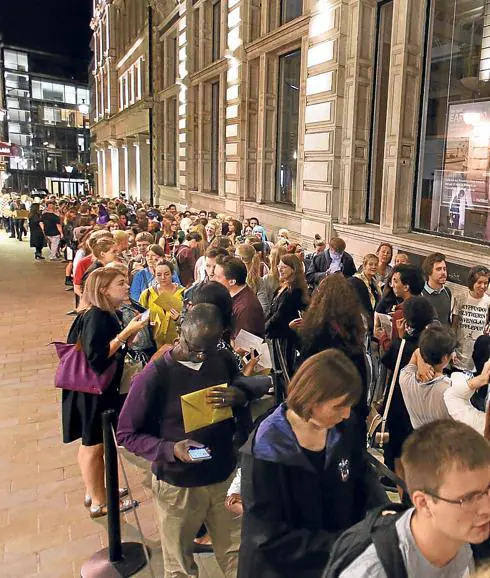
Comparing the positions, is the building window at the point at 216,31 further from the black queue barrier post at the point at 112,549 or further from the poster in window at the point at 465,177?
the black queue barrier post at the point at 112,549

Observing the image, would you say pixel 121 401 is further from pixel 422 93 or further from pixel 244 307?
pixel 422 93

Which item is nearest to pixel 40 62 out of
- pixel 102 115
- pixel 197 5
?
pixel 102 115

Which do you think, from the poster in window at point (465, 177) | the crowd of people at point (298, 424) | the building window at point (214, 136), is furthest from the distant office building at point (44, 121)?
the crowd of people at point (298, 424)

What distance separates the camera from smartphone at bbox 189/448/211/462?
251cm

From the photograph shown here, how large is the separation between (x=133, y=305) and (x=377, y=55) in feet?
25.4

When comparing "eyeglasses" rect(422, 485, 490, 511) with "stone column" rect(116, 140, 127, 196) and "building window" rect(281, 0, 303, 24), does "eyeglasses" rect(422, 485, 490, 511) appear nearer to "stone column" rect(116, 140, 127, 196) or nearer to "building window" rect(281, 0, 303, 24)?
"building window" rect(281, 0, 303, 24)

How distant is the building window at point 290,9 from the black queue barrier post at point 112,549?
1237 centimetres

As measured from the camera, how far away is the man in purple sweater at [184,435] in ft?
8.43

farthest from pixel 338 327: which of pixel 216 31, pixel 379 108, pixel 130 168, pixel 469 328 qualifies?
pixel 130 168

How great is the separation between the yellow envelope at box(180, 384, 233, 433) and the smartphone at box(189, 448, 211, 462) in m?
0.11

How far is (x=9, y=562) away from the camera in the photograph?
11.9ft

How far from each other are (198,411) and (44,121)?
217 feet

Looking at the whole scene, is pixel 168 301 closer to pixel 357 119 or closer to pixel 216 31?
pixel 357 119

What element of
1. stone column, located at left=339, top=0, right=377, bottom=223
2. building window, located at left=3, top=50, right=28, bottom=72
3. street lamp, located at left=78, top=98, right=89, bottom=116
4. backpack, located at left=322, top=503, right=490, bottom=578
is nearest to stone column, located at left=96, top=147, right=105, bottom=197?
street lamp, located at left=78, top=98, right=89, bottom=116
